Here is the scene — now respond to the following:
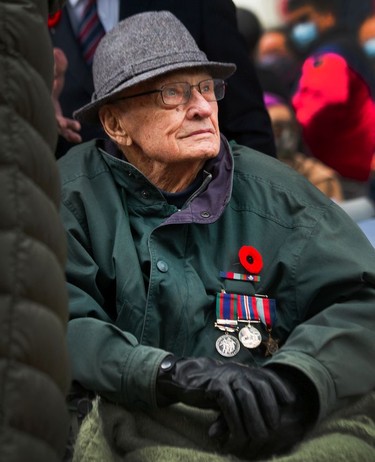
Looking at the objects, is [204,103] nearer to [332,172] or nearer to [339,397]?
[339,397]

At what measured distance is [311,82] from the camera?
15.8 feet

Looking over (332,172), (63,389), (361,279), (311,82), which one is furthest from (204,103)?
(332,172)

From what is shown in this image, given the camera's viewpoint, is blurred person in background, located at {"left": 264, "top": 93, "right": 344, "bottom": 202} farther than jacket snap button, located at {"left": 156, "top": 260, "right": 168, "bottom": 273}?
Yes

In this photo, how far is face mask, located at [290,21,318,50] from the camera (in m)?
6.95

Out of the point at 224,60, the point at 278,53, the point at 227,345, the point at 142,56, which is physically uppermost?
the point at 142,56

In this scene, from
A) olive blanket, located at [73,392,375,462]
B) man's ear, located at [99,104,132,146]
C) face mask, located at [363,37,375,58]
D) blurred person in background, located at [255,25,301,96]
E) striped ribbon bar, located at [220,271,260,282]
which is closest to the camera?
olive blanket, located at [73,392,375,462]

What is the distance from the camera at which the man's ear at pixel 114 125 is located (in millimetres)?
2967

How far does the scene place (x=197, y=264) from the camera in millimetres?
2740

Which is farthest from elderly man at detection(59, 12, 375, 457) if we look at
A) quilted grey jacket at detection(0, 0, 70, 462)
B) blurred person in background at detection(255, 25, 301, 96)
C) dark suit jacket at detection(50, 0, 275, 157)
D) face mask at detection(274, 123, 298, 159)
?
blurred person in background at detection(255, 25, 301, 96)

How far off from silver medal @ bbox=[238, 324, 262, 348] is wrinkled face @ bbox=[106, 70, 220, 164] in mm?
499

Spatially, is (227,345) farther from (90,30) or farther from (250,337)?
(90,30)

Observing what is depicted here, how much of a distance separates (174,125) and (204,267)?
16.6 inches

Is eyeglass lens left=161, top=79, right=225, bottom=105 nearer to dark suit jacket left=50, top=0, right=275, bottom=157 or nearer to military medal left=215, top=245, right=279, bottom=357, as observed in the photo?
military medal left=215, top=245, right=279, bottom=357

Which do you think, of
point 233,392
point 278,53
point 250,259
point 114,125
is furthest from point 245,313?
point 278,53
